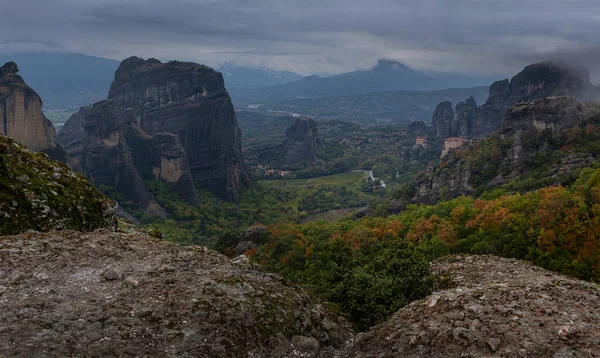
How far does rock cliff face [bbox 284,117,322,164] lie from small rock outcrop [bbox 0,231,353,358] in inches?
5268

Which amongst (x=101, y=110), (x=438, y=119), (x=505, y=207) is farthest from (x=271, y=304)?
(x=438, y=119)

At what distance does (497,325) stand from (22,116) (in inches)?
2693

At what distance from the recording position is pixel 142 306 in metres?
9.50

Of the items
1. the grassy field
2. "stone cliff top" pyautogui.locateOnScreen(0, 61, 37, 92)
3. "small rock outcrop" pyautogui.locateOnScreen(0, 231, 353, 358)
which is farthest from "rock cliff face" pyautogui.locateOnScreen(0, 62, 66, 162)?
the grassy field

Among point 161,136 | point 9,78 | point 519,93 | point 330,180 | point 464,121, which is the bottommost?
point 330,180

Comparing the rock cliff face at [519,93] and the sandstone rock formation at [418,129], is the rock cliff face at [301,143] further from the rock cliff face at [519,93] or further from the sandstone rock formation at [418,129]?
the rock cliff face at [519,93]

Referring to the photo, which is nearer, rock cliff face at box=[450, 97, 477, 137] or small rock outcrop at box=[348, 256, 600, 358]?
small rock outcrop at box=[348, 256, 600, 358]

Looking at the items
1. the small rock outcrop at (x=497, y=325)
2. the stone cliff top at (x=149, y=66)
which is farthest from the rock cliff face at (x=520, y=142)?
the stone cliff top at (x=149, y=66)

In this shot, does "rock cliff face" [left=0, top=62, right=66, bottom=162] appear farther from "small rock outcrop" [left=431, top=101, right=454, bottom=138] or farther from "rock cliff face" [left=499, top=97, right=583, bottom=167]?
"small rock outcrop" [left=431, top=101, right=454, bottom=138]

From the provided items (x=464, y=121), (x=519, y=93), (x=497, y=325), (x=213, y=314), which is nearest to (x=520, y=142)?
(x=497, y=325)

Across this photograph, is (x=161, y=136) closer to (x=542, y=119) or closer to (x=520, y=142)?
(x=520, y=142)

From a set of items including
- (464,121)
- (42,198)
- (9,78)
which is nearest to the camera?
(42,198)

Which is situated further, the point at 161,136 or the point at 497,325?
the point at 161,136

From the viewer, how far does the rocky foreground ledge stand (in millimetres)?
8484
